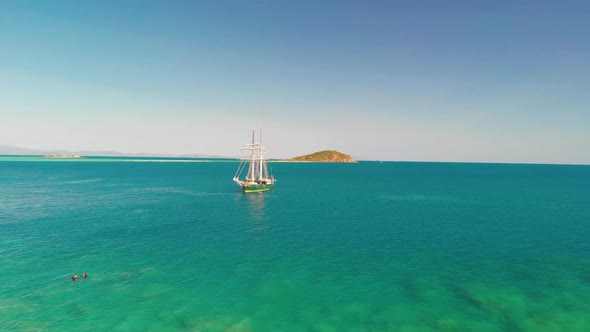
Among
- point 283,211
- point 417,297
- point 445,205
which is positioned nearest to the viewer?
point 417,297

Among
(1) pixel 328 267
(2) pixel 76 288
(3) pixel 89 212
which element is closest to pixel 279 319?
(1) pixel 328 267

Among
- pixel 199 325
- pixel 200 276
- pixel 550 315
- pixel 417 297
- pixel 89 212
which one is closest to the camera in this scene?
pixel 199 325

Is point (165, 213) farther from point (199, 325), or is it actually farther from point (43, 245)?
point (199, 325)

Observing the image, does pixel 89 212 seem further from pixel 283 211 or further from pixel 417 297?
pixel 417 297

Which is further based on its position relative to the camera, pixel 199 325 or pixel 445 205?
pixel 445 205

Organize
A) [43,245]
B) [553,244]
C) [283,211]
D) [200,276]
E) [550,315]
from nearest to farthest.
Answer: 1. [550,315]
2. [200,276]
3. [43,245]
4. [553,244]
5. [283,211]

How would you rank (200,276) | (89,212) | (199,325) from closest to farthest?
(199,325) → (200,276) → (89,212)

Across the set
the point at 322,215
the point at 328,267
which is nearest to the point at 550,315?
the point at 328,267

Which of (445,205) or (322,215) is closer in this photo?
(322,215)

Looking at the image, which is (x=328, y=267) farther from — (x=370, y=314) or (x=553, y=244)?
(x=553, y=244)
